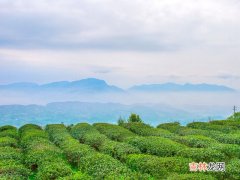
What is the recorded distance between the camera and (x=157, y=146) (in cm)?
1930

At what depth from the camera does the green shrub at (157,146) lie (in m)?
18.5

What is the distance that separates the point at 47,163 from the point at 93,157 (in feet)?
7.16

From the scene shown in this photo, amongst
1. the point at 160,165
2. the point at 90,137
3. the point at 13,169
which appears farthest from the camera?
the point at 90,137

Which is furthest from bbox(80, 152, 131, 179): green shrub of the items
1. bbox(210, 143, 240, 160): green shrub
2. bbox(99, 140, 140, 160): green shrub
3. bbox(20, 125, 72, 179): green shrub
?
bbox(210, 143, 240, 160): green shrub

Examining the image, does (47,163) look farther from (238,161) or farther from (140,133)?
(140,133)

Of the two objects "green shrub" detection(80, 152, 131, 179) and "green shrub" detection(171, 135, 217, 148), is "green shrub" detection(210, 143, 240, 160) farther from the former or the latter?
"green shrub" detection(80, 152, 131, 179)

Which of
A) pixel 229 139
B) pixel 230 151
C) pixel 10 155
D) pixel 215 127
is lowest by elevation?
pixel 10 155

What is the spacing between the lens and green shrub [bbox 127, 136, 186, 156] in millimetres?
18484

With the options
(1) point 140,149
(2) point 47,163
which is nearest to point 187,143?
(1) point 140,149

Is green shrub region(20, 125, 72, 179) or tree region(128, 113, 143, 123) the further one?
tree region(128, 113, 143, 123)

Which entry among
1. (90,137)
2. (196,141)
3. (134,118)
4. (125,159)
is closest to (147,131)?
(90,137)

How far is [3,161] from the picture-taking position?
53.3ft

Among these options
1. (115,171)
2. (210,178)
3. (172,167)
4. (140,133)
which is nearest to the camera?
(210,178)

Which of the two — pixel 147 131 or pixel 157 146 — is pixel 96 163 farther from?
pixel 147 131
